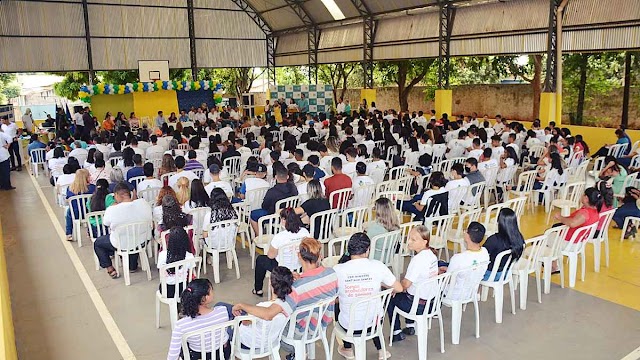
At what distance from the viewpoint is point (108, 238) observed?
17.6ft

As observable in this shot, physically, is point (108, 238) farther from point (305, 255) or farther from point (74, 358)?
point (305, 255)

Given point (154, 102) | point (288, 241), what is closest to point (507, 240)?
point (288, 241)

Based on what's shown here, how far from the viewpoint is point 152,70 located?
1973 cm

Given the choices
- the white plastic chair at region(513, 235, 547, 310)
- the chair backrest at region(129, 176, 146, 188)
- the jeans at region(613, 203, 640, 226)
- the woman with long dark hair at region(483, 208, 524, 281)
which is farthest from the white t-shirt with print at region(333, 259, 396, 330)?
the chair backrest at region(129, 176, 146, 188)

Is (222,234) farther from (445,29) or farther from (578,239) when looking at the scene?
(445,29)

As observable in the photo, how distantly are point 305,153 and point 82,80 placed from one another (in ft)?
68.3

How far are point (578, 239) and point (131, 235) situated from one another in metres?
4.41

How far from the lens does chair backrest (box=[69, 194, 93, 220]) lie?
19.9 feet

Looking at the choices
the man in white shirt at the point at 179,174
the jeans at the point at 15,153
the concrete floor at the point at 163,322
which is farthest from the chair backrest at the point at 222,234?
the jeans at the point at 15,153

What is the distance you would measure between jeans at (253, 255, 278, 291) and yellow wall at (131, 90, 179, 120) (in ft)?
48.1

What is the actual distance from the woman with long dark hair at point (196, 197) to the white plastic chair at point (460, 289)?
271cm

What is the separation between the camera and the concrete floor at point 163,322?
3879 millimetres

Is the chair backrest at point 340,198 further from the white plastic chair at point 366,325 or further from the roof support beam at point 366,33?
the roof support beam at point 366,33

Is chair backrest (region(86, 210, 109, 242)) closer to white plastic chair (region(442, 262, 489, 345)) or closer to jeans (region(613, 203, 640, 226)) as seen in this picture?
white plastic chair (region(442, 262, 489, 345))
